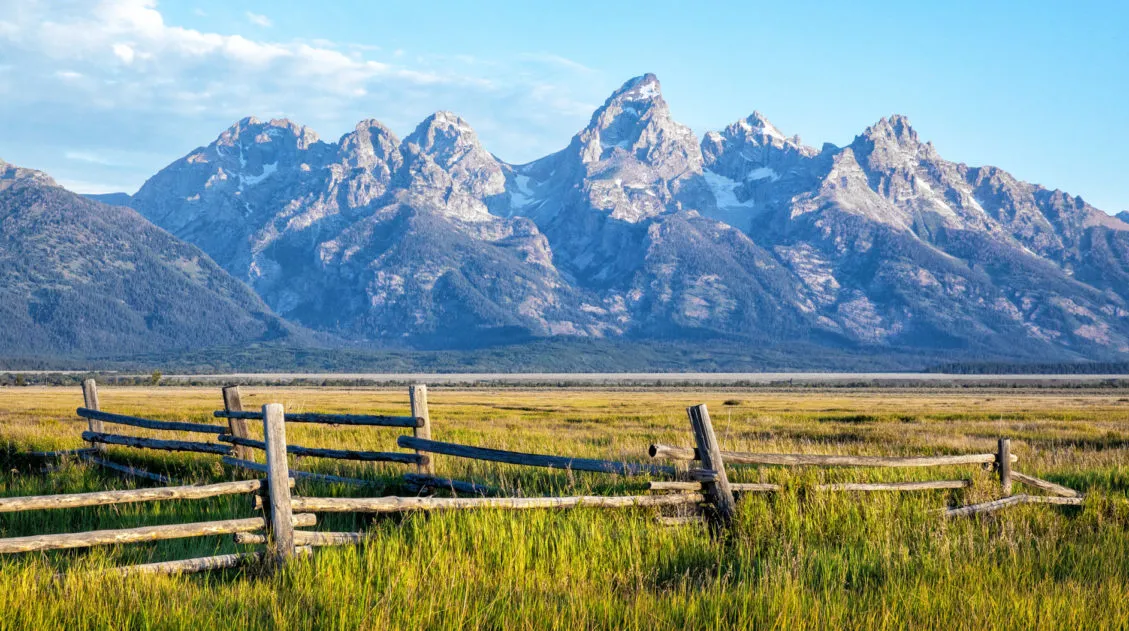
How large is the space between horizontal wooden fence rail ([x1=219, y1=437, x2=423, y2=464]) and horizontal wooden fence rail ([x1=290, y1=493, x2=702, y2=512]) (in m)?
3.93

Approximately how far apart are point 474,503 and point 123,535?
9.79ft

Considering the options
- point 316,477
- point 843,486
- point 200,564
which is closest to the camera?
point 200,564

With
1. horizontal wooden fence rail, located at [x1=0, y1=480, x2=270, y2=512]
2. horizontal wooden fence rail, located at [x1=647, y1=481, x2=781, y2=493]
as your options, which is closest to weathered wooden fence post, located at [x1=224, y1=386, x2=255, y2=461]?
horizontal wooden fence rail, located at [x1=0, y1=480, x2=270, y2=512]

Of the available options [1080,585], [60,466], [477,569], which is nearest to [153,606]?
[477,569]

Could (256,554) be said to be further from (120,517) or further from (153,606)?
(120,517)

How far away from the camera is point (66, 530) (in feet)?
34.6

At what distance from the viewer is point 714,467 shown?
9.68 metres

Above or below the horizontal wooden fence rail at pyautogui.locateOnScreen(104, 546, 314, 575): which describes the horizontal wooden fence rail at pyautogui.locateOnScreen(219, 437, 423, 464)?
below

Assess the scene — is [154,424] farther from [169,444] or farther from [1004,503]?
[1004,503]

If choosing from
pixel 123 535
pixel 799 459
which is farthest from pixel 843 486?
pixel 123 535

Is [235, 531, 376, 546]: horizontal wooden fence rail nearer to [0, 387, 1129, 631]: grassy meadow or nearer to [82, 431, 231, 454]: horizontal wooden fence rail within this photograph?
[0, 387, 1129, 631]: grassy meadow

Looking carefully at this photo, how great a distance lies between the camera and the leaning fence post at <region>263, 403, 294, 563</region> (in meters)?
7.69

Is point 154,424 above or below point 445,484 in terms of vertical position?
above

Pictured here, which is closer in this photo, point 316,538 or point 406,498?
point 316,538
